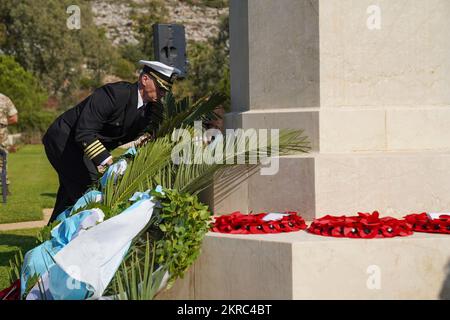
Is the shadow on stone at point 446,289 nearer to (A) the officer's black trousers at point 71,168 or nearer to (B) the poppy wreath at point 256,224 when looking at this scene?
(B) the poppy wreath at point 256,224

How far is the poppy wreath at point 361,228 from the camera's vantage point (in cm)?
495

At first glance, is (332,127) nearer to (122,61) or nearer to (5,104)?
(5,104)

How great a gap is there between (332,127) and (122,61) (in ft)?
207

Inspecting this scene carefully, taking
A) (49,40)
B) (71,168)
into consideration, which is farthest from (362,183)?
(49,40)

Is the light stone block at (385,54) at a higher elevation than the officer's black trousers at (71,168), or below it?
higher

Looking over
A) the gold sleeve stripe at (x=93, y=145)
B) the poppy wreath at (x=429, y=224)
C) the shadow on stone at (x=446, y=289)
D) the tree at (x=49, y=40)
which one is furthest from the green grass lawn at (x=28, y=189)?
the tree at (x=49, y=40)

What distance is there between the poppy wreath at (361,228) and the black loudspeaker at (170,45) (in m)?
6.85

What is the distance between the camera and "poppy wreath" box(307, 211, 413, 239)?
4.95 metres

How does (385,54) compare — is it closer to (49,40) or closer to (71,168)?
(71,168)

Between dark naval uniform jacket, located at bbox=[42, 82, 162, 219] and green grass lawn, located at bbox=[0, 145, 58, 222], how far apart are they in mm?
5036

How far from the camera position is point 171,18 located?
94.1m

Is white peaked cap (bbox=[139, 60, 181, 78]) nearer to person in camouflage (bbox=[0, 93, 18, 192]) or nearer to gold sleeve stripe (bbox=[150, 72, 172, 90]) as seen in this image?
gold sleeve stripe (bbox=[150, 72, 172, 90])

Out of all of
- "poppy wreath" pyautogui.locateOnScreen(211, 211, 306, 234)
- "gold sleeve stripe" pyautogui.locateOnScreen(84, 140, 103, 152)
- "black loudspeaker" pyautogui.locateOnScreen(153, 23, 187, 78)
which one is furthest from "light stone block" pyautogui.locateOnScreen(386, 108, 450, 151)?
"black loudspeaker" pyautogui.locateOnScreen(153, 23, 187, 78)

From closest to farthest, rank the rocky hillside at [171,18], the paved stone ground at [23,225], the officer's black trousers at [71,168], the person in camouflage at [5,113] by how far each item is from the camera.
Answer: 1. the officer's black trousers at [71,168]
2. the paved stone ground at [23,225]
3. the person in camouflage at [5,113]
4. the rocky hillside at [171,18]
